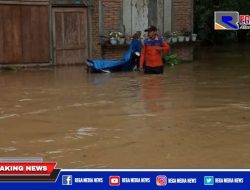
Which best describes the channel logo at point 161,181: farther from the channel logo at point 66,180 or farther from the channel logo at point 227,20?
the channel logo at point 227,20

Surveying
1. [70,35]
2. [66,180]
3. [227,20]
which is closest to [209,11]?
[70,35]

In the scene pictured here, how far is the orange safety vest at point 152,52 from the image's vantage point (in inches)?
572

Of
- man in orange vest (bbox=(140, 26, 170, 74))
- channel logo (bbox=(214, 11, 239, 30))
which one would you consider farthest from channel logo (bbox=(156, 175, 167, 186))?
man in orange vest (bbox=(140, 26, 170, 74))

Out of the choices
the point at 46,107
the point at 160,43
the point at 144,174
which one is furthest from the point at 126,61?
the point at 144,174

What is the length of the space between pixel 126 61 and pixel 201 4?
16.3 meters

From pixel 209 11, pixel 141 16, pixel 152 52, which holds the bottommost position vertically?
pixel 152 52

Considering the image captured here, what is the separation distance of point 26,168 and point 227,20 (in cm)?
570

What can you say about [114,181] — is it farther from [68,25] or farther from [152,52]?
[68,25]

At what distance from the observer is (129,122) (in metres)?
7.59

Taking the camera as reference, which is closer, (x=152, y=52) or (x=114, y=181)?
(x=114, y=181)

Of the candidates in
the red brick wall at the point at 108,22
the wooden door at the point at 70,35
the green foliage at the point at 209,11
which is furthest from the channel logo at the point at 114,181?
the green foliage at the point at 209,11

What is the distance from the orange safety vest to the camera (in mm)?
14531

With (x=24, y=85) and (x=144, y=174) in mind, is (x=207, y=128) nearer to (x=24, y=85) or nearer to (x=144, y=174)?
(x=144, y=174)

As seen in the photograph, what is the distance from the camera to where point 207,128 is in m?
7.12
